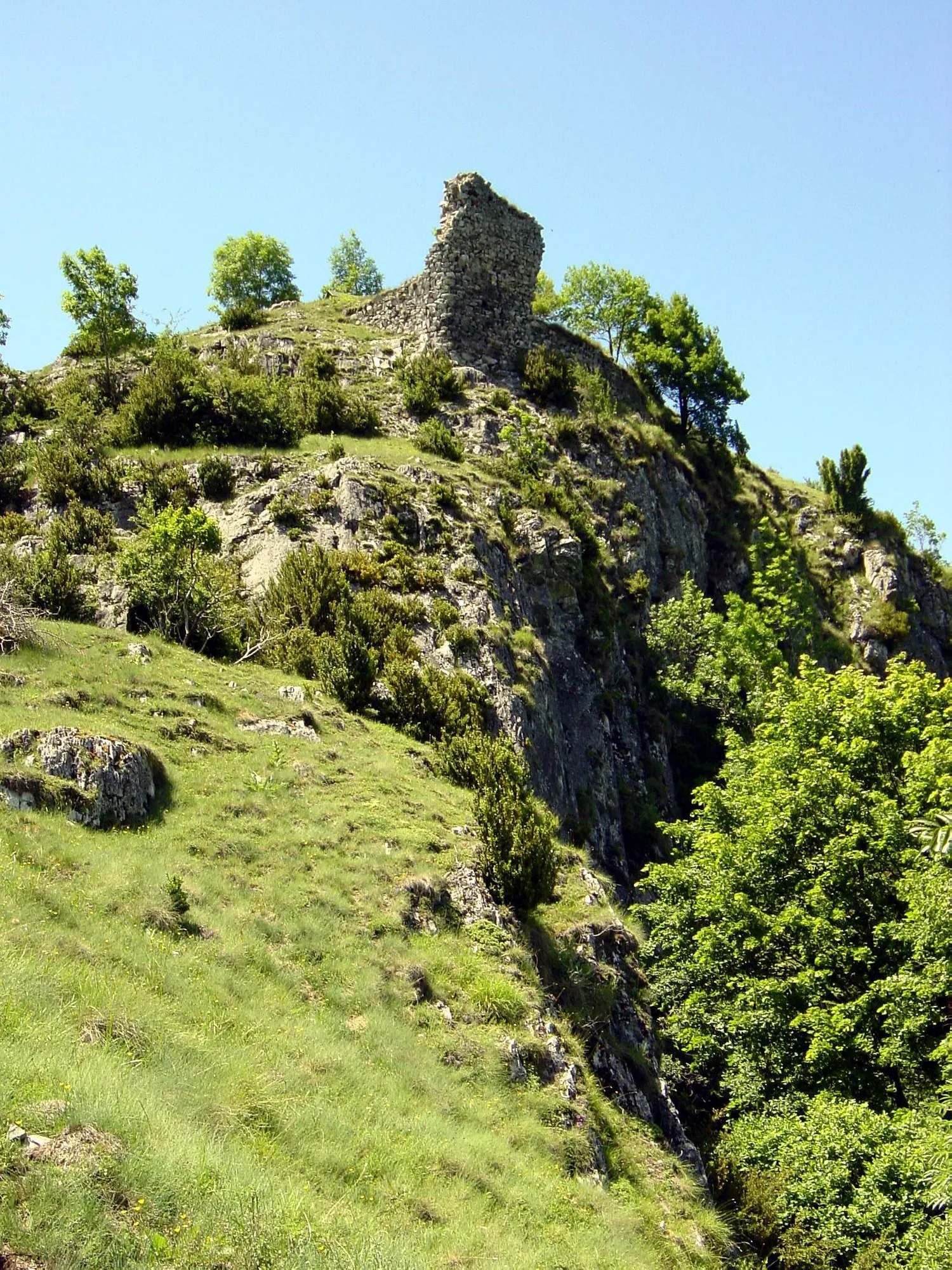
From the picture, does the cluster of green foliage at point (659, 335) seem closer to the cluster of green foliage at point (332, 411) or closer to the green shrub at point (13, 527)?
the cluster of green foliage at point (332, 411)

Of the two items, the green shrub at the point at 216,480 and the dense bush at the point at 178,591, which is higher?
the green shrub at the point at 216,480

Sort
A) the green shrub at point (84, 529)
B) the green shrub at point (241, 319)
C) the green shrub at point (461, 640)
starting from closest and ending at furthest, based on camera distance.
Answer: the green shrub at point (461, 640), the green shrub at point (84, 529), the green shrub at point (241, 319)

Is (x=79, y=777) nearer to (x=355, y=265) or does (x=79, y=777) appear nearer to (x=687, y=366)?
(x=687, y=366)

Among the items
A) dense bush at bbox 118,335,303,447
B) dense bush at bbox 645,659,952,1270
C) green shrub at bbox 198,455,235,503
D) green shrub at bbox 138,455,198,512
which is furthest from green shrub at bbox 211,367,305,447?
dense bush at bbox 645,659,952,1270

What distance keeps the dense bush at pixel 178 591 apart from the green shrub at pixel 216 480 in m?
5.19

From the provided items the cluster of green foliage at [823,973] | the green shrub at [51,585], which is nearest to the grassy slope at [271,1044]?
the green shrub at [51,585]

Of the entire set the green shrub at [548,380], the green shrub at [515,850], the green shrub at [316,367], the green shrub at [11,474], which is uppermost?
the green shrub at [548,380]

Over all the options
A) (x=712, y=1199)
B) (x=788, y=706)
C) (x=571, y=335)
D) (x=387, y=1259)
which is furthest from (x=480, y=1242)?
(x=571, y=335)

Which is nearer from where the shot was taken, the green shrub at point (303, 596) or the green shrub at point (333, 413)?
the green shrub at point (303, 596)

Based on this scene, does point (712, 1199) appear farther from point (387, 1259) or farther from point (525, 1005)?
point (387, 1259)

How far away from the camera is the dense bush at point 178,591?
Answer: 19.3 m

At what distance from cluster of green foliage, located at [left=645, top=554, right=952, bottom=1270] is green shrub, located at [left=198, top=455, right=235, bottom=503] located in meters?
15.0

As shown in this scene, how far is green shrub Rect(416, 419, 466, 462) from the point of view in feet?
95.3

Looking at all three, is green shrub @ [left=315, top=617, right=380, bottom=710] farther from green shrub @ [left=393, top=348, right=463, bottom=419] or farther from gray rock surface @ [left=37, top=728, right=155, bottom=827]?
green shrub @ [left=393, top=348, right=463, bottom=419]
